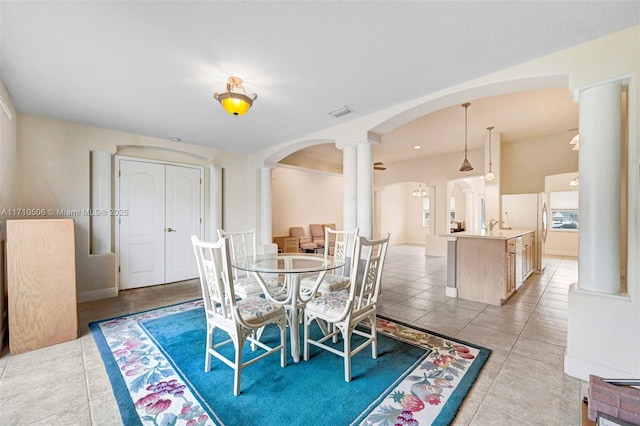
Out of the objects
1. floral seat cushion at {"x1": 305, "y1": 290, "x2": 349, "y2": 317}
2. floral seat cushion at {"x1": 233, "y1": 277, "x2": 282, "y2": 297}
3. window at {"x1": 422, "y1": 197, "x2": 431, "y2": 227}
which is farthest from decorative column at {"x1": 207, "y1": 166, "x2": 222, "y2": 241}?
window at {"x1": 422, "y1": 197, "x2": 431, "y2": 227}

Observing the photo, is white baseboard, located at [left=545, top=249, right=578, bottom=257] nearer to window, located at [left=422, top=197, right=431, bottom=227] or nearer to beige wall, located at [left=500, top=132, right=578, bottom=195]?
beige wall, located at [left=500, top=132, right=578, bottom=195]

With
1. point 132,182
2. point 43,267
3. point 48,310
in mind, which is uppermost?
point 132,182

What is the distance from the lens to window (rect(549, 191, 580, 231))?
8281 millimetres

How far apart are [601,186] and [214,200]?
214 inches

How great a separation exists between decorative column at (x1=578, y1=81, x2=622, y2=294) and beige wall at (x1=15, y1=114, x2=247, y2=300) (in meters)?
5.55

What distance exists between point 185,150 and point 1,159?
2.46 metres

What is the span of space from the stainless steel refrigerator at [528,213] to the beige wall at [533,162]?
299 millimetres

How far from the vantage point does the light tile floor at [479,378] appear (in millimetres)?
1705

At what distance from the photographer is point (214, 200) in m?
5.41

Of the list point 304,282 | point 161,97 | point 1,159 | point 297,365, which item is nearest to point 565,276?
point 304,282

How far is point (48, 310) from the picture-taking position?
104 inches

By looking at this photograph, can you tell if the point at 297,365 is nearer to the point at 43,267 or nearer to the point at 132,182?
the point at 43,267

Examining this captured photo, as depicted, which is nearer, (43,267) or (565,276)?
(43,267)

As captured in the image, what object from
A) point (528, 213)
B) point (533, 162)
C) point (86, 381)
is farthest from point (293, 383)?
point (533, 162)
